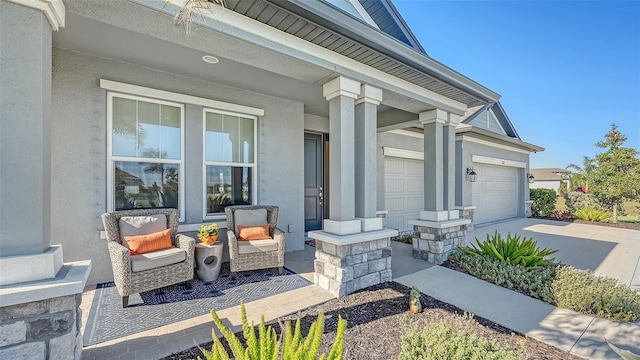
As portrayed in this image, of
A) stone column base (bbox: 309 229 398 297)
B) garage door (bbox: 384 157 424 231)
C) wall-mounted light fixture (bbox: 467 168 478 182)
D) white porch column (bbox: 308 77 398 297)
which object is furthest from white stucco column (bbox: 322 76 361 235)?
wall-mounted light fixture (bbox: 467 168 478 182)

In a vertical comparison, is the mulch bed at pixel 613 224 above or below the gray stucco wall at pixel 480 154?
below

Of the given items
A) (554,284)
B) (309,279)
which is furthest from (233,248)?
(554,284)

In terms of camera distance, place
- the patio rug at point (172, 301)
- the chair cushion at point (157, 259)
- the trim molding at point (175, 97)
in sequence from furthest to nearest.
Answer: the trim molding at point (175, 97)
the chair cushion at point (157, 259)
the patio rug at point (172, 301)

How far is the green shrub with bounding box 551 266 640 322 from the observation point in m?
2.90

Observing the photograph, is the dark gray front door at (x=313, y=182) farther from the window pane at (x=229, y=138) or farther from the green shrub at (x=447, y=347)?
the green shrub at (x=447, y=347)

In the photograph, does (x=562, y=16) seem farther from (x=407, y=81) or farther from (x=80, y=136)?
(x=80, y=136)

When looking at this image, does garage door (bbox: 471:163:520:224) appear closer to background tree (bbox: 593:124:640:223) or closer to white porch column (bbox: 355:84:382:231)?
background tree (bbox: 593:124:640:223)

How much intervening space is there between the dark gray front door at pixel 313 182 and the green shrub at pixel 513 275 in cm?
335

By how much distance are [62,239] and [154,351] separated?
2.31 m

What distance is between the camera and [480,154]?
907 centimetres

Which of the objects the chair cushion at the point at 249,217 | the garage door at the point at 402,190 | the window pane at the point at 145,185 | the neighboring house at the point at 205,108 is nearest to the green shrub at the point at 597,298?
the neighboring house at the point at 205,108

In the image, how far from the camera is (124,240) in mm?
3330

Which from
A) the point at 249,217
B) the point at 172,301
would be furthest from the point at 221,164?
the point at 172,301

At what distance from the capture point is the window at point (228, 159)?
15.1ft
